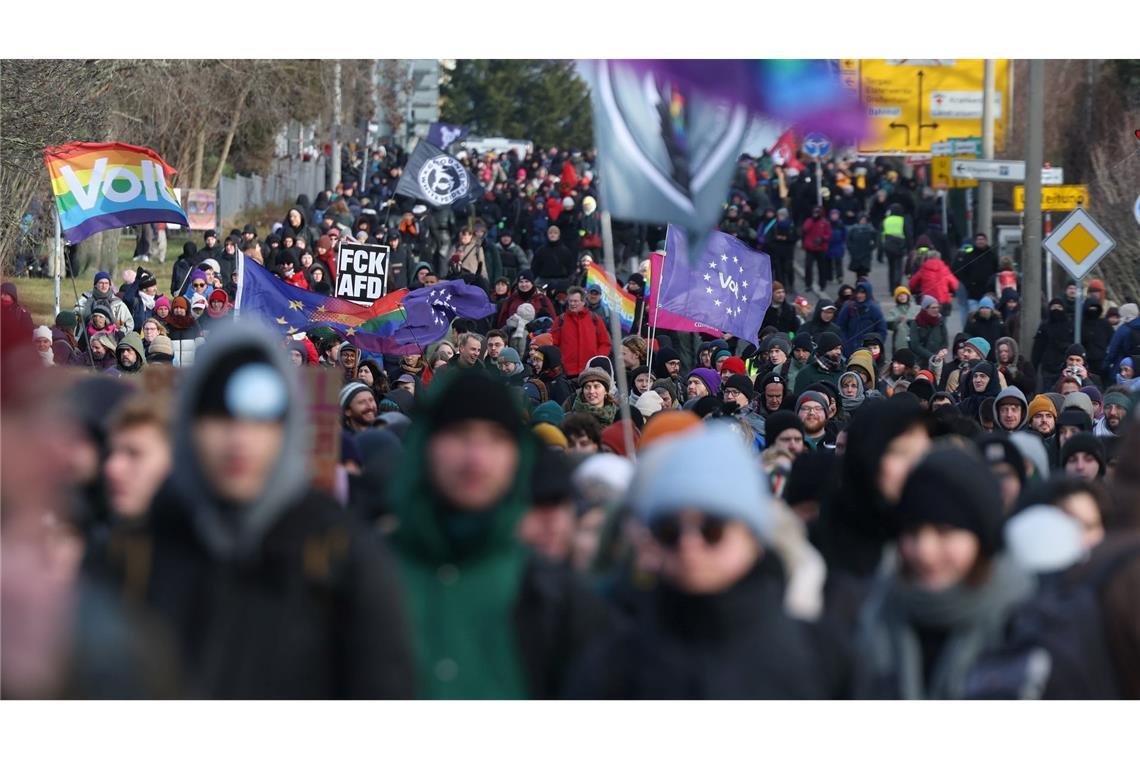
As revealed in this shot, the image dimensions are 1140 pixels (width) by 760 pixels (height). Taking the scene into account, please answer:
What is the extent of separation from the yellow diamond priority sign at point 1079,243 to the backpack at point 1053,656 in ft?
44.0

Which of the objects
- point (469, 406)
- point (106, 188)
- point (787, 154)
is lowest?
point (469, 406)

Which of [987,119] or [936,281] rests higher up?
[987,119]

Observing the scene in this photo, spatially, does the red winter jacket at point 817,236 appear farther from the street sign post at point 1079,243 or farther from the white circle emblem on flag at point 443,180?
the street sign post at point 1079,243

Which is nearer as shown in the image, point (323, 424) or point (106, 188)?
point (323, 424)

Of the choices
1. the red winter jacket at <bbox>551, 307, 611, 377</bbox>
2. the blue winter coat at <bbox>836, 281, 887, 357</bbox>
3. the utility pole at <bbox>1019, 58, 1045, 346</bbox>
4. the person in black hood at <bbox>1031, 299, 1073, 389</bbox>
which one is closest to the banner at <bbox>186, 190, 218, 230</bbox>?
the blue winter coat at <bbox>836, 281, 887, 357</bbox>

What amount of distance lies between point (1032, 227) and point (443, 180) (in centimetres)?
1014

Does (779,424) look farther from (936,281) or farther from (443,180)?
(443,180)

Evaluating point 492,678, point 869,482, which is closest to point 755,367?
point 869,482

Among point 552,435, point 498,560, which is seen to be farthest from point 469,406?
point 552,435

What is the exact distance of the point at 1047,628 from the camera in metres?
4.86

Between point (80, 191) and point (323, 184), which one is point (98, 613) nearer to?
point (80, 191)

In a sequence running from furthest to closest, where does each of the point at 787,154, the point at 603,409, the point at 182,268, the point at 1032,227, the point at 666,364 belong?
1. the point at 787,154
2. the point at 182,268
3. the point at 1032,227
4. the point at 666,364
5. the point at 603,409

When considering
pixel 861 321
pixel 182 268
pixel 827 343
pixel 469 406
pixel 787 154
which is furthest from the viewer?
pixel 787 154

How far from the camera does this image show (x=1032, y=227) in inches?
779
